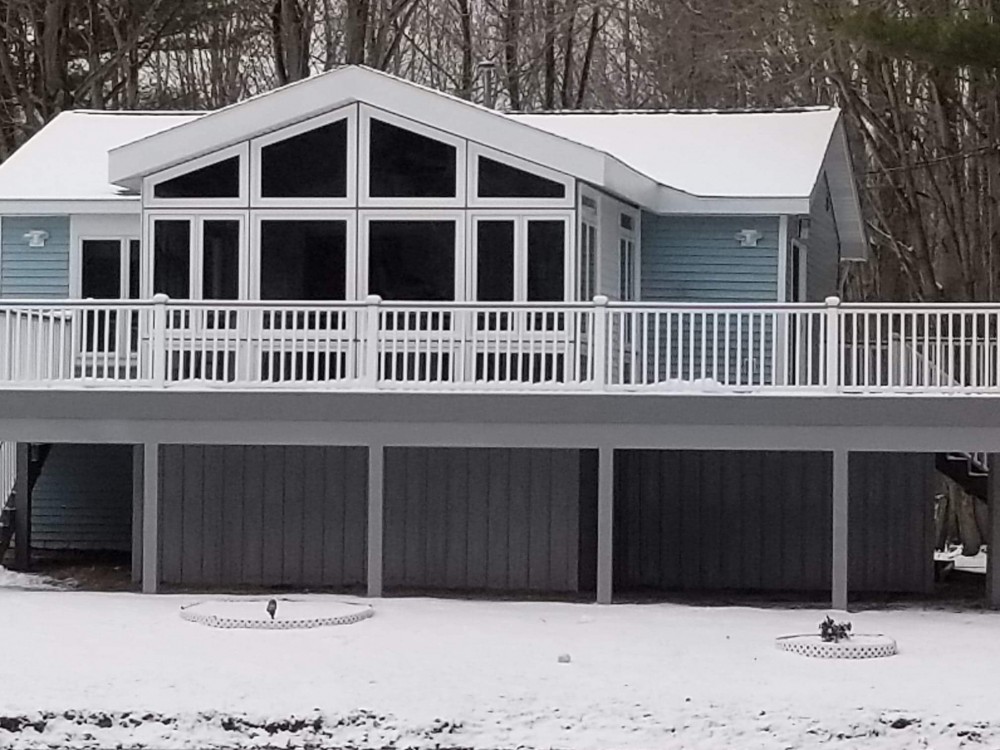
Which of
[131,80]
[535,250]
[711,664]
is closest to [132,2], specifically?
[131,80]

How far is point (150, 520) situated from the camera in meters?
15.4

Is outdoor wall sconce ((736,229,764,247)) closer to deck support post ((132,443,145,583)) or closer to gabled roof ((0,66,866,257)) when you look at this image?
gabled roof ((0,66,866,257))

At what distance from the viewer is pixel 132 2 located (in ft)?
91.8

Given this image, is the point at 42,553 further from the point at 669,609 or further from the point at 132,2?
the point at 132,2

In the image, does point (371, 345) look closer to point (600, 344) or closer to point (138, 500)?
point (600, 344)

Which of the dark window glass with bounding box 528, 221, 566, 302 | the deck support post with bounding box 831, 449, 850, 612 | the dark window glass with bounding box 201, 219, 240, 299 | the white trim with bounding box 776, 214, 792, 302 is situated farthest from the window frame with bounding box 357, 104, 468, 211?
the deck support post with bounding box 831, 449, 850, 612

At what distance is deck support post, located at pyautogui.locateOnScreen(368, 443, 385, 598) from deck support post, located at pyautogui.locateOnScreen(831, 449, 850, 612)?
409cm

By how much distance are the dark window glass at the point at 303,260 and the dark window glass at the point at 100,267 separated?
2.64 m

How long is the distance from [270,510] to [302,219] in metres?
2.91

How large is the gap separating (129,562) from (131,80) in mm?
13105

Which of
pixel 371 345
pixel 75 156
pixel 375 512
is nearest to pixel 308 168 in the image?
pixel 371 345

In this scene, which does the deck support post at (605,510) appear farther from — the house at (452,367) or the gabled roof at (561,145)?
the gabled roof at (561,145)

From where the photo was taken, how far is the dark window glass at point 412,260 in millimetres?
16141

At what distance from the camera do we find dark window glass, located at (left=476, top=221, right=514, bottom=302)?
16.0 metres
